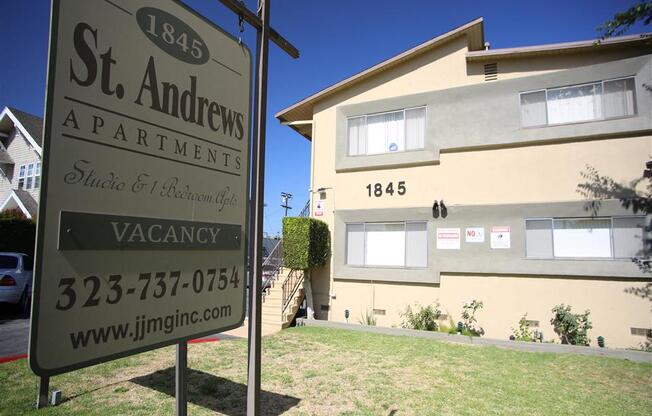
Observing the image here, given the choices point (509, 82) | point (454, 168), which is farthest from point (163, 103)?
point (509, 82)

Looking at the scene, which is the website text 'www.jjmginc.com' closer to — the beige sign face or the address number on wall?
the beige sign face

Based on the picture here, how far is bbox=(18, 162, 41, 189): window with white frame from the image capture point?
71.3 feet

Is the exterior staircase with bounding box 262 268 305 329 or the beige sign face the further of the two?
the exterior staircase with bounding box 262 268 305 329

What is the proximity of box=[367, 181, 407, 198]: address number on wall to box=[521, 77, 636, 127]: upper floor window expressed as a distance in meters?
3.82

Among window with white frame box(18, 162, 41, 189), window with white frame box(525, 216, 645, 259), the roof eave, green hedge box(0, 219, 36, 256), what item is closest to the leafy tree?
the roof eave

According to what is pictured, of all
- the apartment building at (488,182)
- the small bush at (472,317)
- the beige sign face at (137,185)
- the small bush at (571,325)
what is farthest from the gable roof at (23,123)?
the small bush at (571,325)

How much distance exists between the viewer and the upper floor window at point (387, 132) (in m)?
12.1

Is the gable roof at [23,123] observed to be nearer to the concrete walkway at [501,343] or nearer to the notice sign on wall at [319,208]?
the notice sign on wall at [319,208]

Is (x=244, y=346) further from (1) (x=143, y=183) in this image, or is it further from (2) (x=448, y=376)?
(1) (x=143, y=183)

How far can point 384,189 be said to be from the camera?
12.3 metres

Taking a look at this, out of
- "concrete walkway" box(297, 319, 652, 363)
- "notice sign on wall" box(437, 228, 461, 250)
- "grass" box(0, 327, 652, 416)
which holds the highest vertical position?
"notice sign on wall" box(437, 228, 461, 250)

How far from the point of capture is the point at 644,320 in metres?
8.95

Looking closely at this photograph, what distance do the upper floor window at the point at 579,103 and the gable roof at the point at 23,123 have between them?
24.3 m

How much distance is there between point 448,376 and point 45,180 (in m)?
6.84
